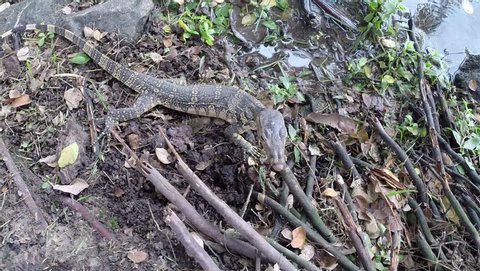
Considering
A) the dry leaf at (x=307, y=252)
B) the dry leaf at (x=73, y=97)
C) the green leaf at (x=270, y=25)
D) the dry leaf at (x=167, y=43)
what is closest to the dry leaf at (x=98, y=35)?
the dry leaf at (x=167, y=43)

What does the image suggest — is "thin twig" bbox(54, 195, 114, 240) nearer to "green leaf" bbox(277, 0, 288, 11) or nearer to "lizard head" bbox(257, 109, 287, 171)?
"lizard head" bbox(257, 109, 287, 171)

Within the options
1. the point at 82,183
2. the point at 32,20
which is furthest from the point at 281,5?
the point at 82,183

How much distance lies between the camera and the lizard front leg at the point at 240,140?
4.94 metres

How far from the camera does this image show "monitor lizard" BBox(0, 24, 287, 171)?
5004mm

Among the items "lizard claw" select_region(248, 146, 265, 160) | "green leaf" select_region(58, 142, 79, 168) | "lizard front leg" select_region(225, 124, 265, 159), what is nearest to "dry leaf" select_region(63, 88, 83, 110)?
"green leaf" select_region(58, 142, 79, 168)

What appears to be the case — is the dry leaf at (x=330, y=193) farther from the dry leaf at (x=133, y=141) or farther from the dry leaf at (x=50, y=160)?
the dry leaf at (x=50, y=160)

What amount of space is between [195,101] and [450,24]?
3905 millimetres

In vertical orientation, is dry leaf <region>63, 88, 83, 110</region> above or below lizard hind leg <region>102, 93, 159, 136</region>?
below

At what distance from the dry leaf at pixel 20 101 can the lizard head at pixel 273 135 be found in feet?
7.85

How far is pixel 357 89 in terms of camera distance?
19.8 ft

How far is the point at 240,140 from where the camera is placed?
5.04 meters

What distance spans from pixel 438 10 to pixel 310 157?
3.48 m

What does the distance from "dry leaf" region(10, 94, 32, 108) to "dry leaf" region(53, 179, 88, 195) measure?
1.15 metres

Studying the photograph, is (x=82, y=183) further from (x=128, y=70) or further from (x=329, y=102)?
(x=329, y=102)
